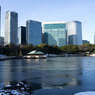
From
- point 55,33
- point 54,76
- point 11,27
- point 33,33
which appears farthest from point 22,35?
point 54,76

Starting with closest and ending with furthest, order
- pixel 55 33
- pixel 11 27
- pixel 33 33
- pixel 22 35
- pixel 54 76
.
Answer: pixel 54 76 → pixel 33 33 → pixel 55 33 → pixel 11 27 → pixel 22 35

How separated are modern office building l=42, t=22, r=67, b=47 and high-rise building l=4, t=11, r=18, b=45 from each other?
1419 inches

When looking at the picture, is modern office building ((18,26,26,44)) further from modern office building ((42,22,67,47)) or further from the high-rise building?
modern office building ((42,22,67,47))

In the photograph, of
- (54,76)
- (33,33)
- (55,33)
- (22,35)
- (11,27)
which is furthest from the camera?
(22,35)

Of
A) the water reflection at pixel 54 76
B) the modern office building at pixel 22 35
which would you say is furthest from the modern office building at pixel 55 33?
the water reflection at pixel 54 76

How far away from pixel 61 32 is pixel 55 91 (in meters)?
169

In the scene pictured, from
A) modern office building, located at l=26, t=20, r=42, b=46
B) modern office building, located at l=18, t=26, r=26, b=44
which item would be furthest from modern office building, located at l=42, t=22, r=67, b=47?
modern office building, located at l=18, t=26, r=26, b=44

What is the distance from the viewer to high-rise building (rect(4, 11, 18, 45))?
597ft

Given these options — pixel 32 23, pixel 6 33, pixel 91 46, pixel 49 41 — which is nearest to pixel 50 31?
pixel 49 41

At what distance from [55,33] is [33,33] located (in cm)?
2622

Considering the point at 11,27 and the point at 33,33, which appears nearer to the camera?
the point at 33,33

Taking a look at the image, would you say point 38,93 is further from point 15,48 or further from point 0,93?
point 15,48

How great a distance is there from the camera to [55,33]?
7003 inches

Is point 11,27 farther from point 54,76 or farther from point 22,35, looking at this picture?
point 54,76
